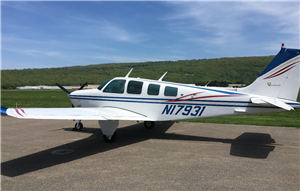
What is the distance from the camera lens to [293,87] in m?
6.99

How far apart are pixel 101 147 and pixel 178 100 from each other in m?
3.20

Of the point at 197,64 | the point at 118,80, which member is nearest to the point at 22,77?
the point at 197,64

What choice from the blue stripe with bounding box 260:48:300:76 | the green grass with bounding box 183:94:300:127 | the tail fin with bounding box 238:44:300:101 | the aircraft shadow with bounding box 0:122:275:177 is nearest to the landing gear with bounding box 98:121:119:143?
the aircraft shadow with bounding box 0:122:275:177

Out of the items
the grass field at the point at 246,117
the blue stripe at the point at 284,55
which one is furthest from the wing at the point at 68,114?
the grass field at the point at 246,117

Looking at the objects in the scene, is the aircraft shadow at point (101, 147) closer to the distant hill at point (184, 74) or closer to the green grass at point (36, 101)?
the green grass at point (36, 101)

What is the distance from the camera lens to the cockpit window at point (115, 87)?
347 inches

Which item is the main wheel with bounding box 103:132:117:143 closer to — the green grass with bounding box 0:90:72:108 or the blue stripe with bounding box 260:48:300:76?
the blue stripe with bounding box 260:48:300:76

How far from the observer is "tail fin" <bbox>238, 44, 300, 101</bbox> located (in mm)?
6949

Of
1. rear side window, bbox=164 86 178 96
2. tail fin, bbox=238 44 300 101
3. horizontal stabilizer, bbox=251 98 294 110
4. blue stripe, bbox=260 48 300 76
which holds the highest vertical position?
blue stripe, bbox=260 48 300 76

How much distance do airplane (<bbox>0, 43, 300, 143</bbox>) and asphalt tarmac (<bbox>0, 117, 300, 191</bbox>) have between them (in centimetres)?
108

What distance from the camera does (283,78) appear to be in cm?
711

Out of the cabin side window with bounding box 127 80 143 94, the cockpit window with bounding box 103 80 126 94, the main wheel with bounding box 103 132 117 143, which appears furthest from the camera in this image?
the cockpit window with bounding box 103 80 126 94

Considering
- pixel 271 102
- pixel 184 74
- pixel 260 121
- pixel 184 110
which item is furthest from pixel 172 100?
pixel 184 74

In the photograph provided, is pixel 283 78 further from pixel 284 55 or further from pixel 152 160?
pixel 152 160
